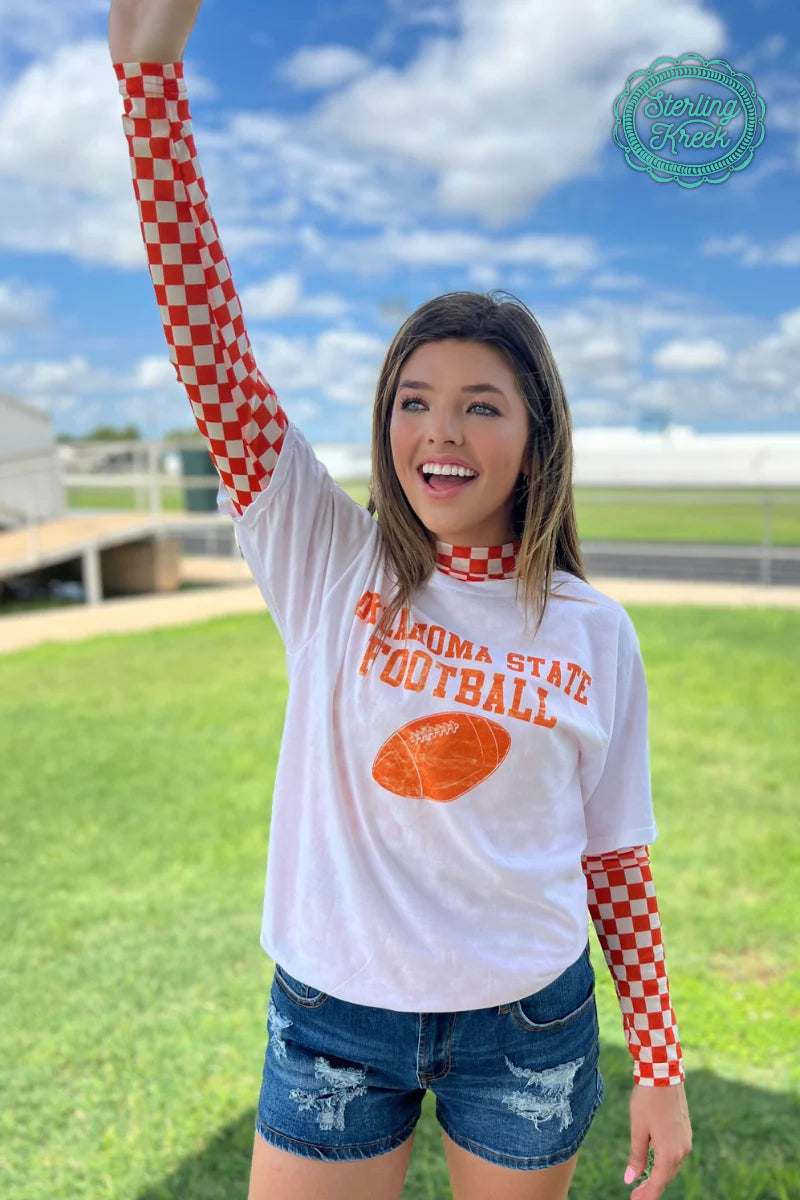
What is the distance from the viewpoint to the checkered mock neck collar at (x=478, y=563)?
4.34 ft

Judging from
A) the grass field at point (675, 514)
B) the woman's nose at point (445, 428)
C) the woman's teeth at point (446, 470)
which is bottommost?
the grass field at point (675, 514)

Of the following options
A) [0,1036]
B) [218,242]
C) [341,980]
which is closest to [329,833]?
[341,980]

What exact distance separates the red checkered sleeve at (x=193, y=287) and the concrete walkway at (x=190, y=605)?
24.0 feet

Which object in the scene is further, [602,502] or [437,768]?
[602,502]

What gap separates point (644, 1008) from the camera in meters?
1.35

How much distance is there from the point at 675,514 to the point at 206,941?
35.2 meters

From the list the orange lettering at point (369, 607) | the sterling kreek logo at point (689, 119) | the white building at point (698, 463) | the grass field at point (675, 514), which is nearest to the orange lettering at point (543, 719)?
the orange lettering at point (369, 607)

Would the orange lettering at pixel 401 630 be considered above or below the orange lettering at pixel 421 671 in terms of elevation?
above

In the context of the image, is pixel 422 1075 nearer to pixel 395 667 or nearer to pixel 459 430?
pixel 395 667

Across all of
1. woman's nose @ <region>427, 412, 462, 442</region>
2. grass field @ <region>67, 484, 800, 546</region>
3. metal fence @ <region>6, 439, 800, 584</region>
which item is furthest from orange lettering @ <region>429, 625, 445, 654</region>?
grass field @ <region>67, 484, 800, 546</region>

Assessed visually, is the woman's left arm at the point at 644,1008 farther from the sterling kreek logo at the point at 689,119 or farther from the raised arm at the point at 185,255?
the sterling kreek logo at the point at 689,119

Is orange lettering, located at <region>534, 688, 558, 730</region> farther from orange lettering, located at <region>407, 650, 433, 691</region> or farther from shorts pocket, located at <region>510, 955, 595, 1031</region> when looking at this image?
shorts pocket, located at <region>510, 955, 595, 1031</region>

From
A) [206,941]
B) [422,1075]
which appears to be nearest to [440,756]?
[422,1075]

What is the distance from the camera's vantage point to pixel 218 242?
A: 1.18m
